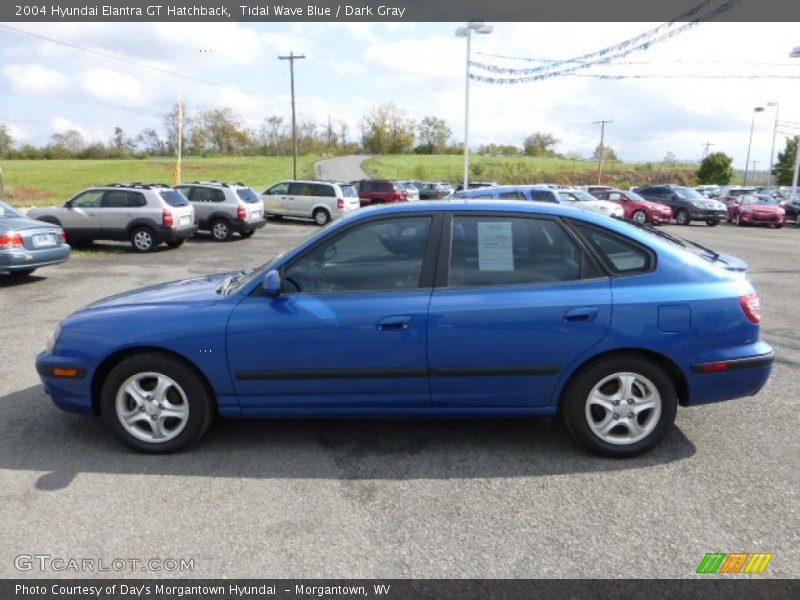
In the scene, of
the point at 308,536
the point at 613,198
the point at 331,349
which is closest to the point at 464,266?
the point at 331,349

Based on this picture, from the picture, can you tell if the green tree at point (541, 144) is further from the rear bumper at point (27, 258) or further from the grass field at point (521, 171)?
the rear bumper at point (27, 258)

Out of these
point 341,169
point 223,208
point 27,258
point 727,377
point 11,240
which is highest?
point 341,169

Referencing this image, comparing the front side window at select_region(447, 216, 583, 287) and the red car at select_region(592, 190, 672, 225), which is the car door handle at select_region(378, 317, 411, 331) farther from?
the red car at select_region(592, 190, 672, 225)

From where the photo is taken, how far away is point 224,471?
3.42 m

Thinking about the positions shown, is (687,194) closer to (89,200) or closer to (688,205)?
(688,205)

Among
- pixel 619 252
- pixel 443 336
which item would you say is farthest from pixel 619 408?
pixel 443 336

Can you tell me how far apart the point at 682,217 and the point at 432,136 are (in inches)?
3150

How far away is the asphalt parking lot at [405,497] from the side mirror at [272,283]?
1043 mm

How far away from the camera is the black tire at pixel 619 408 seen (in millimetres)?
3408

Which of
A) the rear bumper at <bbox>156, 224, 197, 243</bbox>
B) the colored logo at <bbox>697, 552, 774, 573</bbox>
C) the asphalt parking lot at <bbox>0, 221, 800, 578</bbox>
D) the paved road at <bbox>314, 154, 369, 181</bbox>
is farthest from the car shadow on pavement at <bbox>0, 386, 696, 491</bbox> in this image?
the paved road at <bbox>314, 154, 369, 181</bbox>

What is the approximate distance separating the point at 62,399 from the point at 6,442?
561 millimetres

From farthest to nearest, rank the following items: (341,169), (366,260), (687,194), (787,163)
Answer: (341,169) → (787,163) → (687,194) → (366,260)

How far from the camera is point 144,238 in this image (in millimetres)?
14211

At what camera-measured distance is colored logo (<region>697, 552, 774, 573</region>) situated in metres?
2.54
